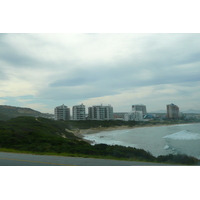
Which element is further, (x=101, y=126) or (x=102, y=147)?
(x=101, y=126)

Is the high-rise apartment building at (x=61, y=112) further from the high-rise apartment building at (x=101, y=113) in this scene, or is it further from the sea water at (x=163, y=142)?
the sea water at (x=163, y=142)

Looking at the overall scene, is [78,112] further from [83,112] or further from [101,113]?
[101,113]

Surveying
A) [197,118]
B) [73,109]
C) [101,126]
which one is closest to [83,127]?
[101,126]

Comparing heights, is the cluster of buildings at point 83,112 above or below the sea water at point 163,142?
above

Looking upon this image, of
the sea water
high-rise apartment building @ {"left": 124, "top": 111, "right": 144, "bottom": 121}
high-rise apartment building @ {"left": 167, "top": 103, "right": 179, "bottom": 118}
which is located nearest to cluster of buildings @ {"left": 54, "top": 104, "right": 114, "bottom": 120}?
high-rise apartment building @ {"left": 124, "top": 111, "right": 144, "bottom": 121}

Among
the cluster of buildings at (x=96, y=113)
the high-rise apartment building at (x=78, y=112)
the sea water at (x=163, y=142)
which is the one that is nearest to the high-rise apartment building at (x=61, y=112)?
the cluster of buildings at (x=96, y=113)

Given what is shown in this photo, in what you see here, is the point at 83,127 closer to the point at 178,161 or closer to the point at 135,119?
the point at 135,119

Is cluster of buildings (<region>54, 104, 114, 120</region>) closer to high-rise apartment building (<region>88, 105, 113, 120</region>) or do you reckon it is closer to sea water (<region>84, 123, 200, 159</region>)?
high-rise apartment building (<region>88, 105, 113, 120</region>)

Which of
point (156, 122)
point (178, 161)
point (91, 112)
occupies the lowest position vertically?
point (178, 161)
